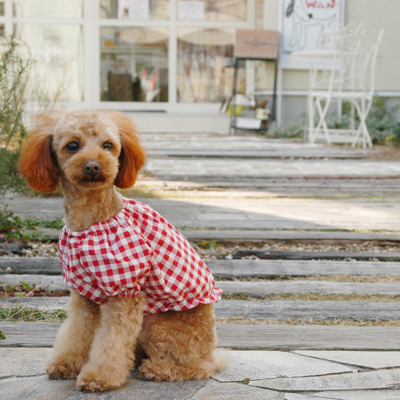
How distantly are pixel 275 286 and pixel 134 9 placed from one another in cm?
965

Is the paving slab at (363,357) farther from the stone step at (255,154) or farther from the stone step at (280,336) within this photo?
the stone step at (255,154)

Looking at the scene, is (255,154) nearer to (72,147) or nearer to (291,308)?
(291,308)

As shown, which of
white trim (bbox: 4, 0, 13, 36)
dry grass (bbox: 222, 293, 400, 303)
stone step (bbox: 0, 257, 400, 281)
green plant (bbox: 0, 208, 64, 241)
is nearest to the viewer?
dry grass (bbox: 222, 293, 400, 303)

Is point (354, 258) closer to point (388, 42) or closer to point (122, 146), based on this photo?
point (122, 146)

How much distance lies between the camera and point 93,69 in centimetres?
1152

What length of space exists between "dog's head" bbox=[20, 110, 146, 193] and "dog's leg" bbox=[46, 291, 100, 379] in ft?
1.44

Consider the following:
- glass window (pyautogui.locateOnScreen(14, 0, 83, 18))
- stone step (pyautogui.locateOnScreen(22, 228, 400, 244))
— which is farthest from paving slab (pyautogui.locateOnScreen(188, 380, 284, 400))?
glass window (pyautogui.locateOnScreen(14, 0, 83, 18))

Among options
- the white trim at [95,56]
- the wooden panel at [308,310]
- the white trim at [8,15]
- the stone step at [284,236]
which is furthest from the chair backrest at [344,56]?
the wooden panel at [308,310]

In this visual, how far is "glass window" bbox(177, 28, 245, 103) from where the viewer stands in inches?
459

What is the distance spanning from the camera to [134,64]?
11688 millimetres

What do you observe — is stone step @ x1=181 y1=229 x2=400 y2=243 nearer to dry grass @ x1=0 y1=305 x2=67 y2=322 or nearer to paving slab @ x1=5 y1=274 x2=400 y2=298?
paving slab @ x1=5 y1=274 x2=400 y2=298

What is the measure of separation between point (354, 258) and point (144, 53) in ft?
29.6

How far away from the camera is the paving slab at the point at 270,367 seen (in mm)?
2068

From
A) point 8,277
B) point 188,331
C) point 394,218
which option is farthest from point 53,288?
point 394,218
